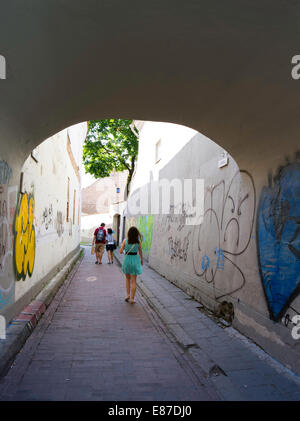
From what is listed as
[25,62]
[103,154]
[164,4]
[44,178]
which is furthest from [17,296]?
[103,154]

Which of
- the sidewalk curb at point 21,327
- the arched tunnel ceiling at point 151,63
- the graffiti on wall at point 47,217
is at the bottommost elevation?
the sidewalk curb at point 21,327

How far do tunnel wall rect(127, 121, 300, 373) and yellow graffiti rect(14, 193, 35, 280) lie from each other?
3.39 meters

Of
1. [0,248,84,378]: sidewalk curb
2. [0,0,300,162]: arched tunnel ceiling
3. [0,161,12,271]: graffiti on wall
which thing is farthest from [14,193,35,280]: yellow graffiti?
[0,0,300,162]: arched tunnel ceiling

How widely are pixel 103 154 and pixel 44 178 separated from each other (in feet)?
54.4

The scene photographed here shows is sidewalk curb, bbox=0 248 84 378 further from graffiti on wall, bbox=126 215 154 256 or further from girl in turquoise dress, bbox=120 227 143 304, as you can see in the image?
graffiti on wall, bbox=126 215 154 256

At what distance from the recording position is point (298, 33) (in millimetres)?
2461

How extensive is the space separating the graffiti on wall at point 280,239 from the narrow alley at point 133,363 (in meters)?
0.83

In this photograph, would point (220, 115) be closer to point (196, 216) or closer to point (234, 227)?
point (234, 227)

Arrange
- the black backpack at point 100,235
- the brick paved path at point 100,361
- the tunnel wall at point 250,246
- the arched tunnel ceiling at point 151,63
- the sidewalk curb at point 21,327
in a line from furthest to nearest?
the black backpack at point 100,235, the tunnel wall at point 250,246, the sidewalk curb at point 21,327, the brick paved path at point 100,361, the arched tunnel ceiling at point 151,63

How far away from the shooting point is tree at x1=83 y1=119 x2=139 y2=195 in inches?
896

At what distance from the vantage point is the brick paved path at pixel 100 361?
303cm

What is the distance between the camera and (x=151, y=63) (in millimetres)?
3150

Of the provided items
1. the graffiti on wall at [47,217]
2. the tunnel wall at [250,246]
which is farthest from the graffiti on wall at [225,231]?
the graffiti on wall at [47,217]

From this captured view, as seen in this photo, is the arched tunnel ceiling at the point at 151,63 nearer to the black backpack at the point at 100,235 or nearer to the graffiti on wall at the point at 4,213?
the graffiti on wall at the point at 4,213
